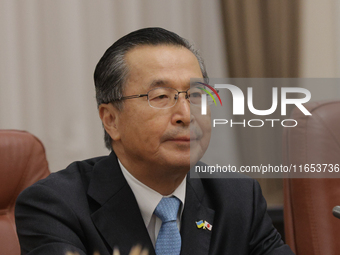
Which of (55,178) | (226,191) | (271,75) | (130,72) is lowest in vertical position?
(226,191)

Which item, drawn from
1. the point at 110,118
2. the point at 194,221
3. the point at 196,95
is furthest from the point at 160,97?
the point at 194,221

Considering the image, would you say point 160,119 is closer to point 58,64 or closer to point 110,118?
point 110,118

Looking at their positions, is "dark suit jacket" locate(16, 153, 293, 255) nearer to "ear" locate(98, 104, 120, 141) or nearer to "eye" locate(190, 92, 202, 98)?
"ear" locate(98, 104, 120, 141)

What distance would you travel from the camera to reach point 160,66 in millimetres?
1198

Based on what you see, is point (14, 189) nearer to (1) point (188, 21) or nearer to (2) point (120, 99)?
(2) point (120, 99)

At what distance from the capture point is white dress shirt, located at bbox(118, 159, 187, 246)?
123 cm

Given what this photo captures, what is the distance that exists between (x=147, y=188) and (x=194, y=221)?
0.20m

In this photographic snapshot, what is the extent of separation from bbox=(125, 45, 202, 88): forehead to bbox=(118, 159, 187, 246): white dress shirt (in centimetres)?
36

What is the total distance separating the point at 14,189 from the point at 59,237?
56cm

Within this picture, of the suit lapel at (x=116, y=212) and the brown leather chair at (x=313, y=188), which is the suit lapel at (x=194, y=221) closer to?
the suit lapel at (x=116, y=212)

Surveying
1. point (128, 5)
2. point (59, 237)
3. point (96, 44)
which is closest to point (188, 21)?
point (128, 5)

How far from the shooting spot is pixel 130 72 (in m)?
1.23

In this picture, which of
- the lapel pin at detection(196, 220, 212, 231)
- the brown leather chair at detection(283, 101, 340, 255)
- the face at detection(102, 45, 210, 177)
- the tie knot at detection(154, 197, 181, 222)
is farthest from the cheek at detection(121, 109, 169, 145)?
the brown leather chair at detection(283, 101, 340, 255)

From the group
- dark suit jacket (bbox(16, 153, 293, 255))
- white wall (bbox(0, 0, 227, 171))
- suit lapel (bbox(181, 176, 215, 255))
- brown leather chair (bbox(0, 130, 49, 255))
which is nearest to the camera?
dark suit jacket (bbox(16, 153, 293, 255))
